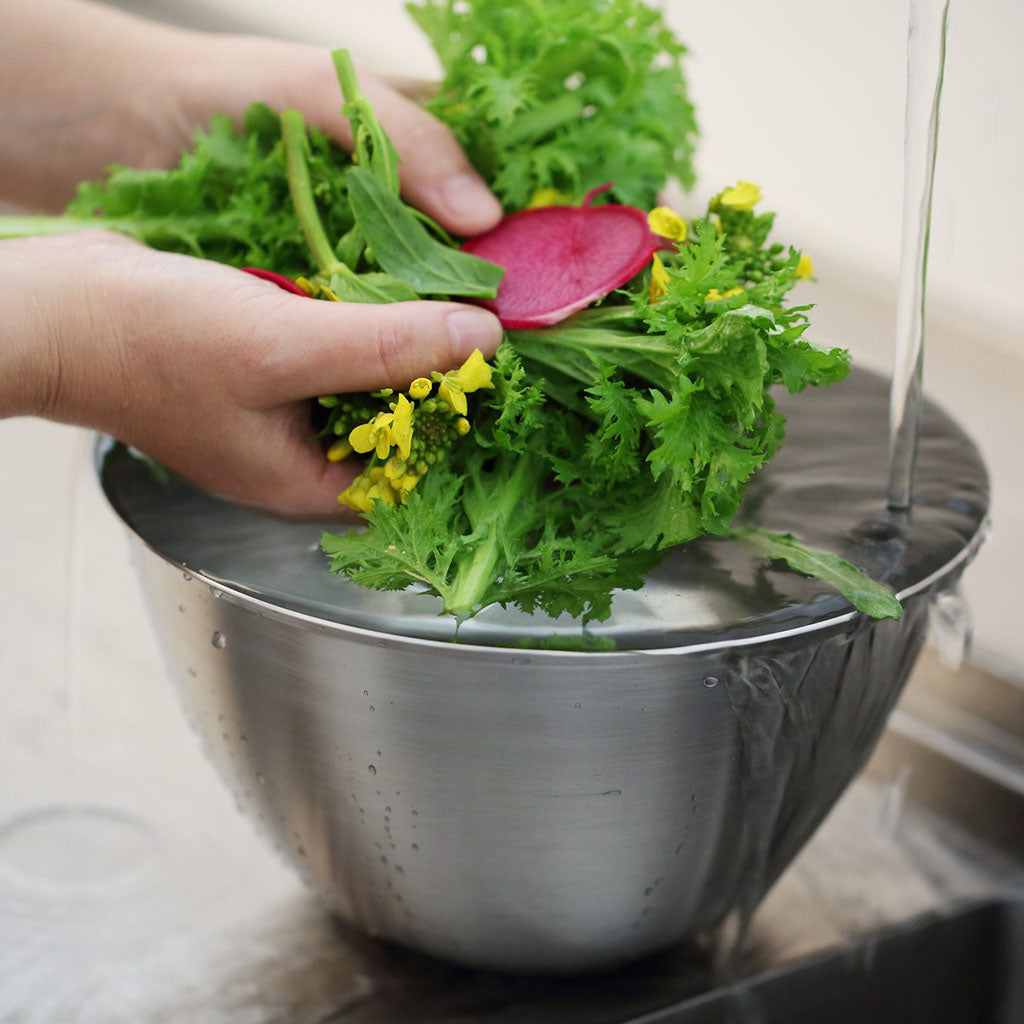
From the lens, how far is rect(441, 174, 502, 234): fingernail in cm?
67

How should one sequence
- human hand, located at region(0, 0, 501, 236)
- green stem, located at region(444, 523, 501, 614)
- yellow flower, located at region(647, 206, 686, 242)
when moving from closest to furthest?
green stem, located at region(444, 523, 501, 614), yellow flower, located at region(647, 206, 686, 242), human hand, located at region(0, 0, 501, 236)

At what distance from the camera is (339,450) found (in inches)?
23.1

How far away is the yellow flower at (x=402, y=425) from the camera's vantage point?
20.2 inches

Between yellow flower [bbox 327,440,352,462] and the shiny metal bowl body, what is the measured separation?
0.09 m

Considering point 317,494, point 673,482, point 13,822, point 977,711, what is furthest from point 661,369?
point 13,822

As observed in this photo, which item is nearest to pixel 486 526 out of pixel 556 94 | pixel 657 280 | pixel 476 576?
pixel 476 576

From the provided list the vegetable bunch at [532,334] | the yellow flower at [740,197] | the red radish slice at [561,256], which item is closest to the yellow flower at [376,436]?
the vegetable bunch at [532,334]

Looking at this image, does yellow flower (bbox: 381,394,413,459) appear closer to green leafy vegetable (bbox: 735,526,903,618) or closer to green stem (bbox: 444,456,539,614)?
green stem (bbox: 444,456,539,614)

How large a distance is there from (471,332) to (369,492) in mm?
87

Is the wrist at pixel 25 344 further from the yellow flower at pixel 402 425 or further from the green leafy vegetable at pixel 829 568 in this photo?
the green leafy vegetable at pixel 829 568

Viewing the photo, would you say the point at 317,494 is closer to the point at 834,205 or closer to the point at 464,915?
the point at 464,915

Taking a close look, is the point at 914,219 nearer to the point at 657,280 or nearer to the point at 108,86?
the point at 657,280

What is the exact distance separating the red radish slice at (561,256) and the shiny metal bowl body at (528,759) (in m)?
0.19

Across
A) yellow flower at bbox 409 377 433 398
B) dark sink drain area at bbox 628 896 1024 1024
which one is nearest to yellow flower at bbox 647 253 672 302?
yellow flower at bbox 409 377 433 398
